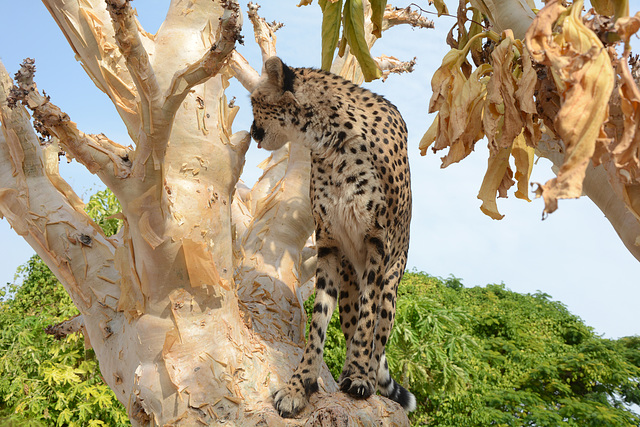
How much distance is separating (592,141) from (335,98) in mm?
2522

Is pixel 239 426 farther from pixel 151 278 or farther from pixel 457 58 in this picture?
pixel 457 58

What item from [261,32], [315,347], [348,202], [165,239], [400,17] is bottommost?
[315,347]

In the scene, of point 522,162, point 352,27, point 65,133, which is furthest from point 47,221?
point 522,162

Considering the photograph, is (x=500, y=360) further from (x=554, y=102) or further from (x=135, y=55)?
(x=135, y=55)

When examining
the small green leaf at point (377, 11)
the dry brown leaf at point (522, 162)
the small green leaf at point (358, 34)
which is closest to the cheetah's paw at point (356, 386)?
the dry brown leaf at point (522, 162)

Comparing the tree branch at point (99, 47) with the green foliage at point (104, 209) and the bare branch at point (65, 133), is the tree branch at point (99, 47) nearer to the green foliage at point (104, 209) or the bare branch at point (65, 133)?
the bare branch at point (65, 133)

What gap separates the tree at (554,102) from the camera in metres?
2.13

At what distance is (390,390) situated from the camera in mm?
4734

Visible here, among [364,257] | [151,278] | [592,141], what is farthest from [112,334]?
[592,141]

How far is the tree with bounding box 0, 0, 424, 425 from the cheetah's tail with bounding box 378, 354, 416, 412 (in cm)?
43

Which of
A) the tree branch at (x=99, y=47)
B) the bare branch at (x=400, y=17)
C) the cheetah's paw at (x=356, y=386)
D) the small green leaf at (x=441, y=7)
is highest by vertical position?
the bare branch at (x=400, y=17)

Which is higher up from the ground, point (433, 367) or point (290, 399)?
point (433, 367)

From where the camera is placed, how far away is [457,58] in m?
3.12

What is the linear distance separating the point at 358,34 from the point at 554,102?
4.03 feet
